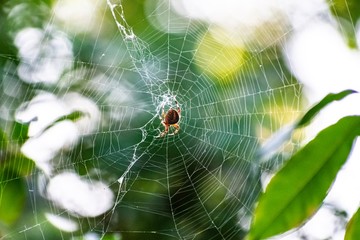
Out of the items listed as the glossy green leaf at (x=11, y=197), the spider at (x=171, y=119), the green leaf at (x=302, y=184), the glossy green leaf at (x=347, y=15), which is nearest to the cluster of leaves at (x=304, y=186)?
the green leaf at (x=302, y=184)

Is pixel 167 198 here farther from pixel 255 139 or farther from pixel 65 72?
pixel 65 72

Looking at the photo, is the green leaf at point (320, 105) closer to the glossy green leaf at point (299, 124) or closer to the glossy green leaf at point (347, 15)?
the glossy green leaf at point (299, 124)

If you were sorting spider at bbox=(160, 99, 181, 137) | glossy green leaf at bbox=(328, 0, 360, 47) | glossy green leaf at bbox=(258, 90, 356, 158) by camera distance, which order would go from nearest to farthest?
glossy green leaf at bbox=(258, 90, 356, 158), glossy green leaf at bbox=(328, 0, 360, 47), spider at bbox=(160, 99, 181, 137)

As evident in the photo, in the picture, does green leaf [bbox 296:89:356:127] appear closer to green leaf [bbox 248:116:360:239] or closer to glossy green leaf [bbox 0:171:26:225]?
green leaf [bbox 248:116:360:239]

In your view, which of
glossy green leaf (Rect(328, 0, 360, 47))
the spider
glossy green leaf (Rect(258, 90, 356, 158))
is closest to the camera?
glossy green leaf (Rect(258, 90, 356, 158))

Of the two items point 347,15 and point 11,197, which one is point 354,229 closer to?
point 347,15

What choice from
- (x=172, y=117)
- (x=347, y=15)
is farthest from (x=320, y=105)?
(x=172, y=117)

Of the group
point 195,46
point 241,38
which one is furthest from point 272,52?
point 195,46

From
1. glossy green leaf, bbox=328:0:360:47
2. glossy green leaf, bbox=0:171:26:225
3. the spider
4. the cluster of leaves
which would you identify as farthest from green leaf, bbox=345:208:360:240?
the spider

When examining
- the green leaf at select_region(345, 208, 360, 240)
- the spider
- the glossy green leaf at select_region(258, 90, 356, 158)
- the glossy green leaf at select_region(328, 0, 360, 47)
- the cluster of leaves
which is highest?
the glossy green leaf at select_region(328, 0, 360, 47)
